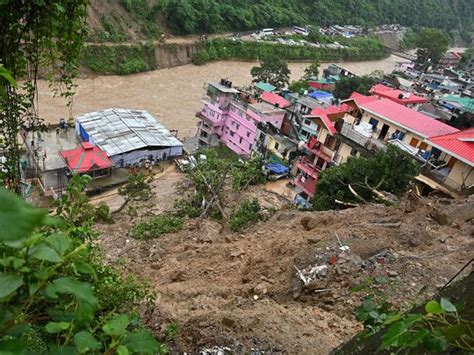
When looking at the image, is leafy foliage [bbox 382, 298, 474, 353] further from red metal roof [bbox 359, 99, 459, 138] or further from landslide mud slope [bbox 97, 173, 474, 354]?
red metal roof [bbox 359, 99, 459, 138]

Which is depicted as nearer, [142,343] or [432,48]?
[142,343]

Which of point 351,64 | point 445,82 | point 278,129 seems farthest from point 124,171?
point 351,64

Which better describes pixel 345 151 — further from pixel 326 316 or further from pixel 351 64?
pixel 351 64

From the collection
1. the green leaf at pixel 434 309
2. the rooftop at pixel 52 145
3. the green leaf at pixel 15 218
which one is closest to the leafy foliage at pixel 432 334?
the green leaf at pixel 434 309

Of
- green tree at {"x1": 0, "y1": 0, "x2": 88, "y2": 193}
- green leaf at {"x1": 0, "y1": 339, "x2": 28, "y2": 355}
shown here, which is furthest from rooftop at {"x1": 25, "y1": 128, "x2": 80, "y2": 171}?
green leaf at {"x1": 0, "y1": 339, "x2": 28, "y2": 355}

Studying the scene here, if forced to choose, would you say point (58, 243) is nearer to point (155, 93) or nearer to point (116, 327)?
point (116, 327)

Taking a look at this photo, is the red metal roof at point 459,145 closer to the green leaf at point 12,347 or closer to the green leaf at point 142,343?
the green leaf at point 142,343

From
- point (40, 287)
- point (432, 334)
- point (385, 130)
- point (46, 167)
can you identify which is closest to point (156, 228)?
point (46, 167)

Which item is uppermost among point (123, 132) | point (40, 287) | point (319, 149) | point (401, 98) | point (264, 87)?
point (40, 287)

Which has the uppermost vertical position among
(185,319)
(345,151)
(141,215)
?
(185,319)
